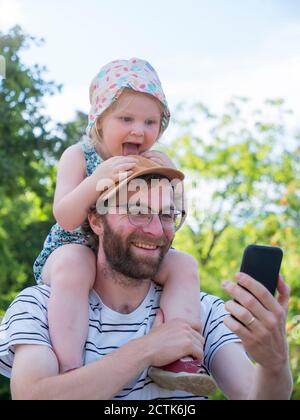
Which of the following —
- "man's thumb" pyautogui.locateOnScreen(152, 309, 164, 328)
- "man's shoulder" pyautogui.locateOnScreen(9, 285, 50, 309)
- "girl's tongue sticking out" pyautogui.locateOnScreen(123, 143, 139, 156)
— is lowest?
"man's thumb" pyautogui.locateOnScreen(152, 309, 164, 328)

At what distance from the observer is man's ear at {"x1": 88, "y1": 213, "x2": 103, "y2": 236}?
2.97m

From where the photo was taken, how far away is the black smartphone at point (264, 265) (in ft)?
7.07

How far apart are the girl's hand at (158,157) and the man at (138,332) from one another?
72 millimetres

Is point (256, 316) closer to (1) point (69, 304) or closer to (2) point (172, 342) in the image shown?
(2) point (172, 342)

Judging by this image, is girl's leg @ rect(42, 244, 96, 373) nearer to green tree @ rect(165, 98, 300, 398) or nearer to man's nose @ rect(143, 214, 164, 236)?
man's nose @ rect(143, 214, 164, 236)

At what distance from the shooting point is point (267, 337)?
6.91ft

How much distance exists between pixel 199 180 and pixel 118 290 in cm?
2044

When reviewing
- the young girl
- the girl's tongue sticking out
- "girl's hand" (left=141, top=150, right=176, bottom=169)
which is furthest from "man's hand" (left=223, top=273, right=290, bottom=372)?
the girl's tongue sticking out

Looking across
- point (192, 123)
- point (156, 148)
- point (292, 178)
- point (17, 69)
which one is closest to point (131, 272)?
point (156, 148)

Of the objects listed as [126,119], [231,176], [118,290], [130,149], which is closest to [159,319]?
[118,290]

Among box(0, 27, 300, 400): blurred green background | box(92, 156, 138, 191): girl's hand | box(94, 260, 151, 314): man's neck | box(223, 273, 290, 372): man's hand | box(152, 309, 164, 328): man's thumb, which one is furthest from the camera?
box(0, 27, 300, 400): blurred green background

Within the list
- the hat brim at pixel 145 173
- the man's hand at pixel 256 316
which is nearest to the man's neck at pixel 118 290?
the hat brim at pixel 145 173

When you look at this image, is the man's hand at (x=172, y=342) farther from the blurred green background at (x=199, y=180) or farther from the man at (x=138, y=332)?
the blurred green background at (x=199, y=180)

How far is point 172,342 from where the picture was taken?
2574mm
